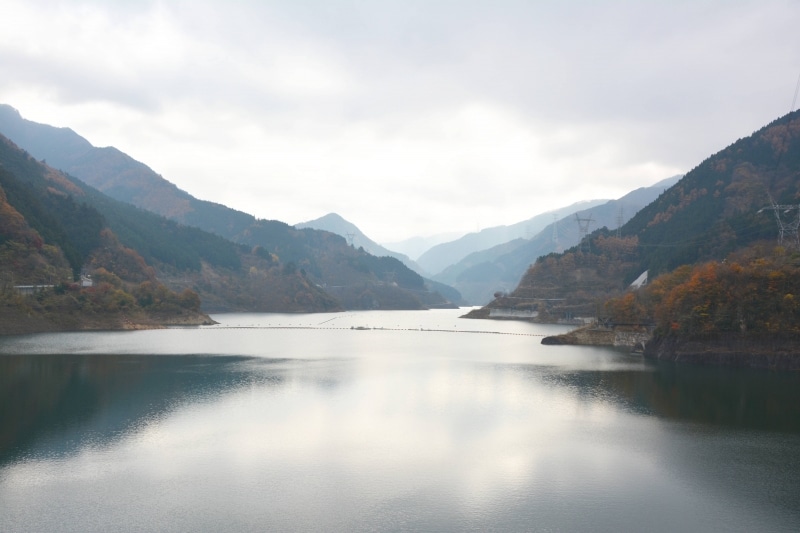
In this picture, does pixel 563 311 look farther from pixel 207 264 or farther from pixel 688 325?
pixel 207 264

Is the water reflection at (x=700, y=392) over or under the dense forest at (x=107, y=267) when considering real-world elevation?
under

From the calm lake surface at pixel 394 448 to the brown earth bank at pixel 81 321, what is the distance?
32.7 meters

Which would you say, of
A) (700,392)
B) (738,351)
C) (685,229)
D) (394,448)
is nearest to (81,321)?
(394,448)

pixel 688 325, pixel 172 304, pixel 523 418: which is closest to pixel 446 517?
pixel 523 418

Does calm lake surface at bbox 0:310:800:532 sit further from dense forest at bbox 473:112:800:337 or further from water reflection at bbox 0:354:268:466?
dense forest at bbox 473:112:800:337

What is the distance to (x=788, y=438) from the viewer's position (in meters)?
28.0

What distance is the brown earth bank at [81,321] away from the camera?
7738 cm

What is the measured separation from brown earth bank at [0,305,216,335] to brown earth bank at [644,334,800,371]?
82.8 meters

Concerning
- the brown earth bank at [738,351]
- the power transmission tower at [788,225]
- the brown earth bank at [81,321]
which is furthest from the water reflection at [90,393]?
the power transmission tower at [788,225]

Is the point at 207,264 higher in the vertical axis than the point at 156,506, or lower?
higher

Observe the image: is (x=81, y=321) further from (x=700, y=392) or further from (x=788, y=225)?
(x=788, y=225)

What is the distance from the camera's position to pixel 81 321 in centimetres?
8794

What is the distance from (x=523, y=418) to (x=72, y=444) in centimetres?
2357

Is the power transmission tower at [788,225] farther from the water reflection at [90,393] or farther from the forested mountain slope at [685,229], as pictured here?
the water reflection at [90,393]
